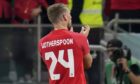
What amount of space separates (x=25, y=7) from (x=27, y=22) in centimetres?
23

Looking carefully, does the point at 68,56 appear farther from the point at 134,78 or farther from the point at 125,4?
the point at 125,4

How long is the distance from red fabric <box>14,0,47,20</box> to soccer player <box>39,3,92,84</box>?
2311 millimetres

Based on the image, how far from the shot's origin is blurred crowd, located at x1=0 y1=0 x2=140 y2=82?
9.88m

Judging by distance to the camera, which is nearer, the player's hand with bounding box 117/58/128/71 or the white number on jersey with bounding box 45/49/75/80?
the white number on jersey with bounding box 45/49/75/80

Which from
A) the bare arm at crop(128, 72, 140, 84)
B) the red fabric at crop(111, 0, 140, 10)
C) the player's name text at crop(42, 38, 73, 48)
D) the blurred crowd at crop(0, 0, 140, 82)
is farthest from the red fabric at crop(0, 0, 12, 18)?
the player's name text at crop(42, 38, 73, 48)

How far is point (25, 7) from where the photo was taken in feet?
33.3

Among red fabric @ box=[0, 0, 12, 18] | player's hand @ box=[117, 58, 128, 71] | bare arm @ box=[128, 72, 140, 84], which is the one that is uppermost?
red fabric @ box=[0, 0, 12, 18]

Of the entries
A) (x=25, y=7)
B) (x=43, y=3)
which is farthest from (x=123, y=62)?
(x=25, y=7)

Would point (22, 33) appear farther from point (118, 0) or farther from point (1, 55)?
point (118, 0)

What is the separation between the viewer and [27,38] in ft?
32.5

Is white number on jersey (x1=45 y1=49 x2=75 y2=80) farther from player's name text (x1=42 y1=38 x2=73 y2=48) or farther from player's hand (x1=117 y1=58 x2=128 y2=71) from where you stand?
player's hand (x1=117 y1=58 x2=128 y2=71)

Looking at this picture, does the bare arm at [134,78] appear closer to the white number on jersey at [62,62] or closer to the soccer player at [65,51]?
the soccer player at [65,51]

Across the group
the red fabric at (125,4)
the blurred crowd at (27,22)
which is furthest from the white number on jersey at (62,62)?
the red fabric at (125,4)

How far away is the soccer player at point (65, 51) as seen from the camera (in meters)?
7.72
